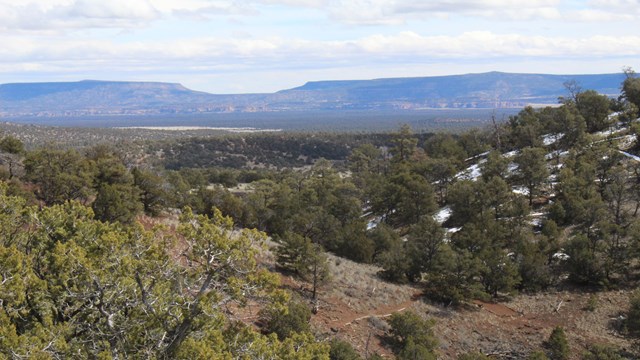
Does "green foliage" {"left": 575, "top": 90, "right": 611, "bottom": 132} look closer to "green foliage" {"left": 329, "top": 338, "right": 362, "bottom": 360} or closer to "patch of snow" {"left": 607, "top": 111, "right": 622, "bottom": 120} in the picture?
"patch of snow" {"left": 607, "top": 111, "right": 622, "bottom": 120}

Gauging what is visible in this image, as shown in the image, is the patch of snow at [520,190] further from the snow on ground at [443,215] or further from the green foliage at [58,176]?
the green foliage at [58,176]

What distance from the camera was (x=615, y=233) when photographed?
38.4 meters

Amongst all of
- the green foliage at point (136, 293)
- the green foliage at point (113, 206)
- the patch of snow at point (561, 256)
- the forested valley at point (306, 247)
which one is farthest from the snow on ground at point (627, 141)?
the green foliage at point (136, 293)

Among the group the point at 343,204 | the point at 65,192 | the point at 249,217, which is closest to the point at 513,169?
the point at 343,204

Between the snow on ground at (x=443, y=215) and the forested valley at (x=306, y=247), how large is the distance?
241 millimetres

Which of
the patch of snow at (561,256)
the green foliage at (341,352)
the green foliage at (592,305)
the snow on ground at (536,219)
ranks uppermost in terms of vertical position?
the green foliage at (341,352)

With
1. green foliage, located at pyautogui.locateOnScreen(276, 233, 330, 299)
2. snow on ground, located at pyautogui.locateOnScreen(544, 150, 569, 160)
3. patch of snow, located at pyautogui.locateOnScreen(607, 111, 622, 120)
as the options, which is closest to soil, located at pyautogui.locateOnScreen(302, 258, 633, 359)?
green foliage, located at pyautogui.locateOnScreen(276, 233, 330, 299)

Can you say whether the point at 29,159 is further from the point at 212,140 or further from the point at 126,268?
the point at 212,140

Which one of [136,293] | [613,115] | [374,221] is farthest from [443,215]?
[136,293]

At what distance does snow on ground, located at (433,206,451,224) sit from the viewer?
50550 millimetres

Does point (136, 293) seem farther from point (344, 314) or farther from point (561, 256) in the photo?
point (561, 256)

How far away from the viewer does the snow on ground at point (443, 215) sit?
166 ft

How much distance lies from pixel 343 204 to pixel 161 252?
1555 inches

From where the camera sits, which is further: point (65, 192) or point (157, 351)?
point (65, 192)
